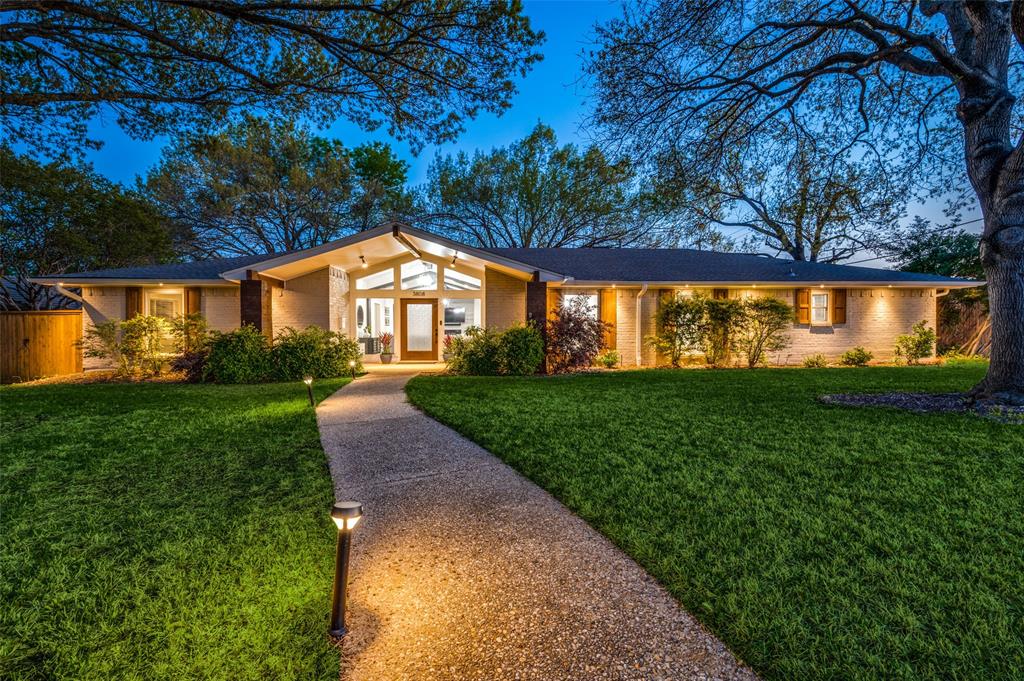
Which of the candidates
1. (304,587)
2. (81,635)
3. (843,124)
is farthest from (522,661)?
(843,124)

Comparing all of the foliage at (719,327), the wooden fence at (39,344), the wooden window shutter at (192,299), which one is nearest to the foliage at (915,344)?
the foliage at (719,327)

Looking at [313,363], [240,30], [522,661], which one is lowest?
[522,661]

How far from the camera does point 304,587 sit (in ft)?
7.91

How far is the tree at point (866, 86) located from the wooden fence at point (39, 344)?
1449 centimetres

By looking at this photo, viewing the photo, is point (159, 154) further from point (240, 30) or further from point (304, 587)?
point (304, 587)

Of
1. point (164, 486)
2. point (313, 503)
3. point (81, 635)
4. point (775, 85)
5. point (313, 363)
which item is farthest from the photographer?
point (313, 363)

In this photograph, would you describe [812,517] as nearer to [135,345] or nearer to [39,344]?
[135,345]

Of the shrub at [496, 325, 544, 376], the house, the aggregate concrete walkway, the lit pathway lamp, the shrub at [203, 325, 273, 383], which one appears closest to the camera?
the aggregate concrete walkway

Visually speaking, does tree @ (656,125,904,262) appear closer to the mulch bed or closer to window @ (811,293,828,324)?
the mulch bed

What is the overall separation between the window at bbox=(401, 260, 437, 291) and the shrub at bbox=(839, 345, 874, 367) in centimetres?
1267

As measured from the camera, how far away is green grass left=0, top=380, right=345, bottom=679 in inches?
76.7

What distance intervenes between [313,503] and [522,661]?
234 cm

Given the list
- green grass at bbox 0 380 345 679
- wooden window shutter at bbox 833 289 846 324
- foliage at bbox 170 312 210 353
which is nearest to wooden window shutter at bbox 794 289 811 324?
wooden window shutter at bbox 833 289 846 324

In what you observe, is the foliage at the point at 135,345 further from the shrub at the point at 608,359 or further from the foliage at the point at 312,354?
the shrub at the point at 608,359
